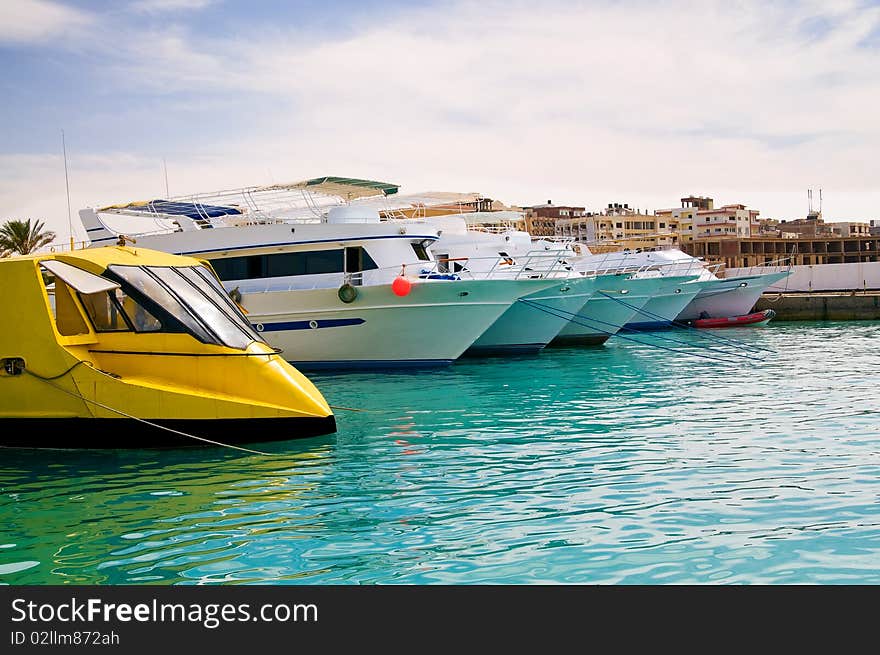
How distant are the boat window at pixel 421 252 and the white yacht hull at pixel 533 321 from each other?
9.01 ft

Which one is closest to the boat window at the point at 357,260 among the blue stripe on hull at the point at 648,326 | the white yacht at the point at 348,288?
the white yacht at the point at 348,288

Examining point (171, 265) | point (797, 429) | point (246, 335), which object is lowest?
point (797, 429)

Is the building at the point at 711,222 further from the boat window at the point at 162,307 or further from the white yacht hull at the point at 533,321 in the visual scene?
the boat window at the point at 162,307

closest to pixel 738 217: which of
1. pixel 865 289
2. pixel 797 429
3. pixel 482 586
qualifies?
pixel 865 289

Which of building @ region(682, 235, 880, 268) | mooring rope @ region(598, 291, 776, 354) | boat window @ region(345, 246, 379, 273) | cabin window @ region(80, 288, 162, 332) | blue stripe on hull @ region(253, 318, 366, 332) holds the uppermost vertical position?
building @ region(682, 235, 880, 268)

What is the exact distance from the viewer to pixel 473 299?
21094 mm

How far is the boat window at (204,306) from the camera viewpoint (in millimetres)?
10852

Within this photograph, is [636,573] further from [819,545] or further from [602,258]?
[602,258]

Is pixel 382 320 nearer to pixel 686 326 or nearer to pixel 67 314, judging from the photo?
pixel 67 314

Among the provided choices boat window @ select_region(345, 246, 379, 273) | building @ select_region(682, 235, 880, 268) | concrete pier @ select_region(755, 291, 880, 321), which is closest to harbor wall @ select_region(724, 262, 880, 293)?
concrete pier @ select_region(755, 291, 880, 321)

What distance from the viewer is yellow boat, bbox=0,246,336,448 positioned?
10453 mm

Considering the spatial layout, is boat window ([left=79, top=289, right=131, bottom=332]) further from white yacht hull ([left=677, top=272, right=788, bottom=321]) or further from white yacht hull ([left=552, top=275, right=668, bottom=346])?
white yacht hull ([left=677, top=272, right=788, bottom=321])

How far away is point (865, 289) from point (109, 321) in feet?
145

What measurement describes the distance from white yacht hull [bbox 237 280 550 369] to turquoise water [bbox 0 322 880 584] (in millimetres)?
6216
